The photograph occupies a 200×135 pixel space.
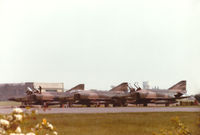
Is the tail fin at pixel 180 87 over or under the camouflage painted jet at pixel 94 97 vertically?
over

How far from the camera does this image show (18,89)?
13075cm

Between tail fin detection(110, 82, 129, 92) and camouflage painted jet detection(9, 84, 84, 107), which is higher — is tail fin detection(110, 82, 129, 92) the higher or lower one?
the higher one

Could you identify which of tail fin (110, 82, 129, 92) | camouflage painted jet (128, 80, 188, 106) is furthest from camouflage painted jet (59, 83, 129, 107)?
tail fin (110, 82, 129, 92)

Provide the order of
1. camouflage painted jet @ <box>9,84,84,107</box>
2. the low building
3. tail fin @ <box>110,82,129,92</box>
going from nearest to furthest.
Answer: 1. camouflage painted jet @ <box>9,84,84,107</box>
2. tail fin @ <box>110,82,129,92</box>
3. the low building

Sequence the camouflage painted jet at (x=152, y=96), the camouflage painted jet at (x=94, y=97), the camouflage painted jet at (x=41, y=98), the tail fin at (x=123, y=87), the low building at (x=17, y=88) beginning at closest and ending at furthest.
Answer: the camouflage painted jet at (x=41, y=98)
the camouflage painted jet at (x=94, y=97)
the camouflage painted jet at (x=152, y=96)
the tail fin at (x=123, y=87)
the low building at (x=17, y=88)

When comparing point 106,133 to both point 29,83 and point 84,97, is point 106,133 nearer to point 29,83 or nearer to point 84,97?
point 84,97

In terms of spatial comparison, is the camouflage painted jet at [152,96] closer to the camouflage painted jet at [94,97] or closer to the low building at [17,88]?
the camouflage painted jet at [94,97]

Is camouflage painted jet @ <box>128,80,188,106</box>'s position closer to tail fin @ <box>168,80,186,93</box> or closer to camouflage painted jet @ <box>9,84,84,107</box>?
tail fin @ <box>168,80,186,93</box>

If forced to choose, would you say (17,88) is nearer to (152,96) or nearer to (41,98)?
(41,98)

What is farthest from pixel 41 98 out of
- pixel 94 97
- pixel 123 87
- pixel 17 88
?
pixel 17 88

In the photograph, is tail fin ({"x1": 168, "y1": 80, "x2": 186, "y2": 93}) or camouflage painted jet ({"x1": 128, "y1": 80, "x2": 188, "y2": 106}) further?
tail fin ({"x1": 168, "y1": 80, "x2": 186, "y2": 93})

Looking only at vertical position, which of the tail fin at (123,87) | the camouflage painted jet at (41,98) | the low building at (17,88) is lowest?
the camouflage painted jet at (41,98)

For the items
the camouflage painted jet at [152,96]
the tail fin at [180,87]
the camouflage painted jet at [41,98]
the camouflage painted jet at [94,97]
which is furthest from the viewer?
the tail fin at [180,87]

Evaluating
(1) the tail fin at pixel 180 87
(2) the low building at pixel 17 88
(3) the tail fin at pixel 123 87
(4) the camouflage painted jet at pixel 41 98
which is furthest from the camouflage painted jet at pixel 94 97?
(2) the low building at pixel 17 88
